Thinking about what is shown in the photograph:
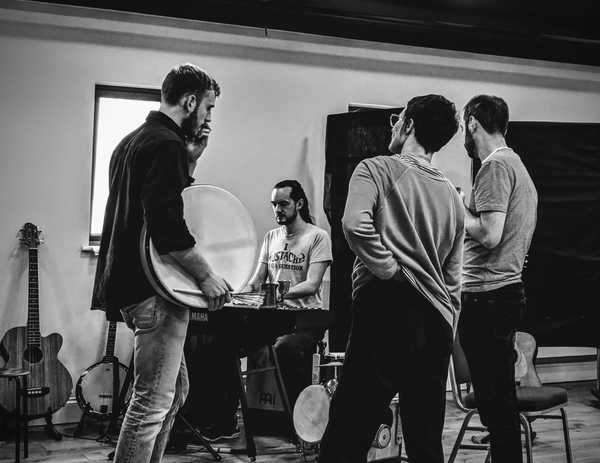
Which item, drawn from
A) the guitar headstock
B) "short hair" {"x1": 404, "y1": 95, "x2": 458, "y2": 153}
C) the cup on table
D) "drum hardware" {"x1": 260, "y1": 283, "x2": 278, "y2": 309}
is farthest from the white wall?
"short hair" {"x1": 404, "y1": 95, "x2": 458, "y2": 153}

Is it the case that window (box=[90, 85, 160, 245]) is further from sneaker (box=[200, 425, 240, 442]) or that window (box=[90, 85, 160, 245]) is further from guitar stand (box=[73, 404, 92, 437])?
sneaker (box=[200, 425, 240, 442])

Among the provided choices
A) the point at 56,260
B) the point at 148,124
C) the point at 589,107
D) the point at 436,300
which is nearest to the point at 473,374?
the point at 436,300

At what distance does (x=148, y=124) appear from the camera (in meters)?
2.28

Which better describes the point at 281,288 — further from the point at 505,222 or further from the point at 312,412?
the point at 505,222

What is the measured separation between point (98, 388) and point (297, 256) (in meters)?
1.56

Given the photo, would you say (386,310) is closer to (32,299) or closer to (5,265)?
(32,299)

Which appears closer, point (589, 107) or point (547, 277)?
point (547, 277)

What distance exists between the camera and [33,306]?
14.5 ft

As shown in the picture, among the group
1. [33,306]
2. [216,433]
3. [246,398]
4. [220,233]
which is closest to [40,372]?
[33,306]

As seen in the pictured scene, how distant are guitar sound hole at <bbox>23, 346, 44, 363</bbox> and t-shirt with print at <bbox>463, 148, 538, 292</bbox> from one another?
285 cm

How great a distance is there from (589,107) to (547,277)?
6.88 feet

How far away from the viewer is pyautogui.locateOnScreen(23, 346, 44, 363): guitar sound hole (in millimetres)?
4371

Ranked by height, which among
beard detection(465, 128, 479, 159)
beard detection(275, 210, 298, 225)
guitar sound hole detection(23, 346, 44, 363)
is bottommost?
guitar sound hole detection(23, 346, 44, 363)

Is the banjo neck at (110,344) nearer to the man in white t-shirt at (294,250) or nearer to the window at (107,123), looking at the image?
the window at (107,123)
